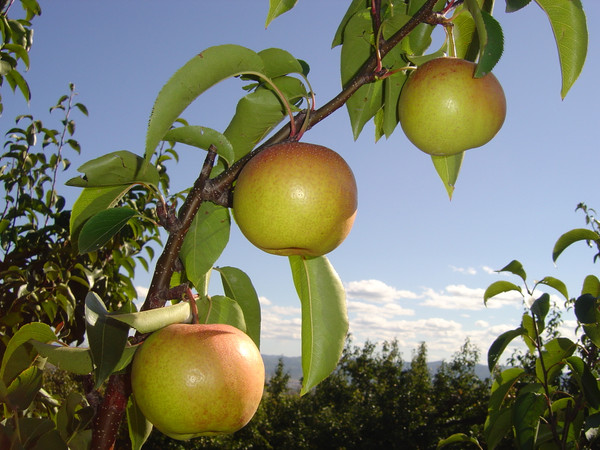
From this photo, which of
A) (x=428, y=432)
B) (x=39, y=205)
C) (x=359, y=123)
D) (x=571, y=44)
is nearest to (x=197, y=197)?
(x=359, y=123)

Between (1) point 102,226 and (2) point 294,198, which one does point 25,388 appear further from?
(2) point 294,198

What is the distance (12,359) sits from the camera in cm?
115

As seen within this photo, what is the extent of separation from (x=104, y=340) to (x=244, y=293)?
38 cm

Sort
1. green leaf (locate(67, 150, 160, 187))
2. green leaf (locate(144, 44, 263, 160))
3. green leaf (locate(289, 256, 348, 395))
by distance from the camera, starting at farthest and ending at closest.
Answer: green leaf (locate(289, 256, 348, 395))
green leaf (locate(67, 150, 160, 187))
green leaf (locate(144, 44, 263, 160))

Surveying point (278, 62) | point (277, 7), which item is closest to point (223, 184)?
point (278, 62)

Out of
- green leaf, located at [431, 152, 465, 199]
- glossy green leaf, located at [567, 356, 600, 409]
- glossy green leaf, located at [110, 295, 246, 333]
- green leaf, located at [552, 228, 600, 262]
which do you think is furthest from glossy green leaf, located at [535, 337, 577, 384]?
glossy green leaf, located at [110, 295, 246, 333]

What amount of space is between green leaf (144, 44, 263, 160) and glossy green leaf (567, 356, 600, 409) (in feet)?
6.31

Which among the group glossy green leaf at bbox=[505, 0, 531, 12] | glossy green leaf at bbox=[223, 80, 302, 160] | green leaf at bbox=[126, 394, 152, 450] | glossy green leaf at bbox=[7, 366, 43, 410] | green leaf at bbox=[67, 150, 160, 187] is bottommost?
green leaf at bbox=[126, 394, 152, 450]

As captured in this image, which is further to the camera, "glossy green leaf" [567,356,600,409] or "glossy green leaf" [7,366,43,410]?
"glossy green leaf" [567,356,600,409]

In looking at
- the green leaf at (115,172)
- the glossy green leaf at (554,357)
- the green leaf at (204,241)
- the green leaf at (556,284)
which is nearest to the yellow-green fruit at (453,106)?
the green leaf at (204,241)

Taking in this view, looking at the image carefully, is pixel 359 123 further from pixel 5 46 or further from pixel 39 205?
pixel 39 205

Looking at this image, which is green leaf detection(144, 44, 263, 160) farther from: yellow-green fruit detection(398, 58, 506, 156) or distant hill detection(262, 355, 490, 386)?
distant hill detection(262, 355, 490, 386)

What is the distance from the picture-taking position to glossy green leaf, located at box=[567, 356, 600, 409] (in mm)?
1972

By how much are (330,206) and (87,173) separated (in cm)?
45
